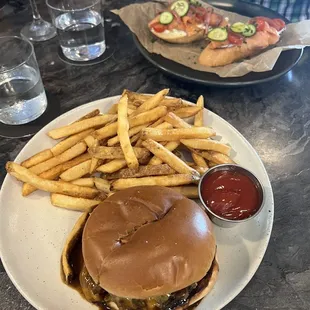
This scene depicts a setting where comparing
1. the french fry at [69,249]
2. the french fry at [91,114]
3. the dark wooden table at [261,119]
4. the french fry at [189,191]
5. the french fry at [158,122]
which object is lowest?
the dark wooden table at [261,119]

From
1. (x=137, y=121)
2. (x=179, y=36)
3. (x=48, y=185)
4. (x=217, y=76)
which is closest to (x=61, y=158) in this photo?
(x=48, y=185)

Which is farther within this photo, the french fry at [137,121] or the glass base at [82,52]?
the glass base at [82,52]

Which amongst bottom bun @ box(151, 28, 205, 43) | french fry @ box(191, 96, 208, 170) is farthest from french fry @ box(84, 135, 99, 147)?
bottom bun @ box(151, 28, 205, 43)

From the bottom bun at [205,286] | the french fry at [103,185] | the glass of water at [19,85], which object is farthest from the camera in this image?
the glass of water at [19,85]

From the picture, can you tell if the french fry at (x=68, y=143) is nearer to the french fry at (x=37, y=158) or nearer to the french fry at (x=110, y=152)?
the french fry at (x=37, y=158)

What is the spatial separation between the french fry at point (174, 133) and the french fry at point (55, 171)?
324 mm

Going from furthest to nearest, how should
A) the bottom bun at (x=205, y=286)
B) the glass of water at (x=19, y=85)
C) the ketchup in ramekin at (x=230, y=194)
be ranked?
the glass of water at (x=19, y=85) < the ketchup in ramekin at (x=230, y=194) < the bottom bun at (x=205, y=286)

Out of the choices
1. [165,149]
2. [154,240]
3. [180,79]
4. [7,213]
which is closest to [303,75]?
[180,79]

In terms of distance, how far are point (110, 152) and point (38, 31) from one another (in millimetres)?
1641

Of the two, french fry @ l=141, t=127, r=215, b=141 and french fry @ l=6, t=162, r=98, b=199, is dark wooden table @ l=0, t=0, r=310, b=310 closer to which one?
french fry @ l=6, t=162, r=98, b=199

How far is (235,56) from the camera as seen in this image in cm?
265

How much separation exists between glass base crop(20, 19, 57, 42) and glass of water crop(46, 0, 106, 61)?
0.29m

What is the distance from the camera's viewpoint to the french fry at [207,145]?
6.17ft

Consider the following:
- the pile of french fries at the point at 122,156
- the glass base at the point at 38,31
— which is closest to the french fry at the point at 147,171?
the pile of french fries at the point at 122,156
